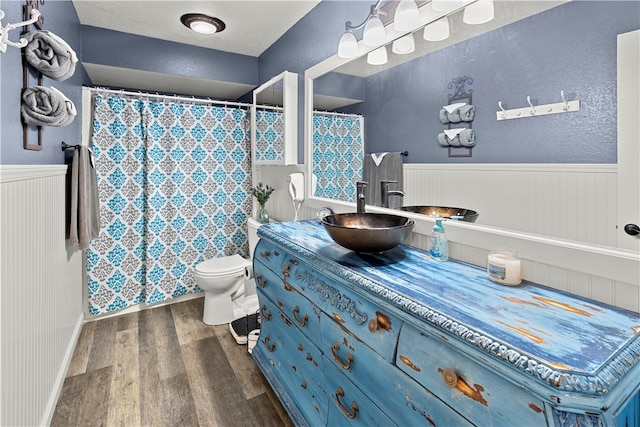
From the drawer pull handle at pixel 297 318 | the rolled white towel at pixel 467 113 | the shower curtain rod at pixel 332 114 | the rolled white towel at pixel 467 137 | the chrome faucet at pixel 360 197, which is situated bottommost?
the drawer pull handle at pixel 297 318

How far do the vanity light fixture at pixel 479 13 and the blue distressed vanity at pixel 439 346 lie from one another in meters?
0.94

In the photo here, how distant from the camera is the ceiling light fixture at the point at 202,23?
249 centimetres

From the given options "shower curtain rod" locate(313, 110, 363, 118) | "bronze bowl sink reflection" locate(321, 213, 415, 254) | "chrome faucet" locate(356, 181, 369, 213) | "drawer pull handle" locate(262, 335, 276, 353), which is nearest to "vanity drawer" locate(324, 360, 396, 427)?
"bronze bowl sink reflection" locate(321, 213, 415, 254)

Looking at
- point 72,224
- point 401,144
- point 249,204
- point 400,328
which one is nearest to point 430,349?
point 400,328

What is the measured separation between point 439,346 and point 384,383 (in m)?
0.28

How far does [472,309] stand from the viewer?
0.86 metres

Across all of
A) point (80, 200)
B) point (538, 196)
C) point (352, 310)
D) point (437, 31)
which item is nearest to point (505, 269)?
point (538, 196)

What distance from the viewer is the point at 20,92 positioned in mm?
1420

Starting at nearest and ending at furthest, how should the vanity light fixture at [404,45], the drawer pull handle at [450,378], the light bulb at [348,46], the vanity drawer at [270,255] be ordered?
1. the drawer pull handle at [450,378]
2. the vanity light fixture at [404,45]
3. the vanity drawer at [270,255]
4. the light bulb at [348,46]

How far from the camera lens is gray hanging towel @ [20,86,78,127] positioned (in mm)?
1426

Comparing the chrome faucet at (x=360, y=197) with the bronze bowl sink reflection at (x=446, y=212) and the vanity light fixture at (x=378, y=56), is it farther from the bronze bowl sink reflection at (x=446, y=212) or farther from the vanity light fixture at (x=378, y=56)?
the vanity light fixture at (x=378, y=56)

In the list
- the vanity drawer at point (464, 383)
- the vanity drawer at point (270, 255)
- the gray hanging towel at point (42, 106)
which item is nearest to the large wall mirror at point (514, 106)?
the vanity drawer at point (464, 383)

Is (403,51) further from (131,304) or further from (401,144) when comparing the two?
(131,304)

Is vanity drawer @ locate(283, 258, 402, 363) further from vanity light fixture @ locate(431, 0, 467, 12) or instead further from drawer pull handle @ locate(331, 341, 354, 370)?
vanity light fixture @ locate(431, 0, 467, 12)
